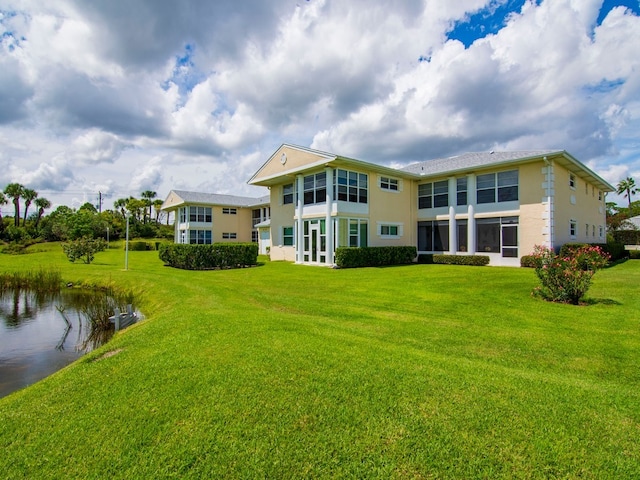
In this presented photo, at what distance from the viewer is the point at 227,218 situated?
39094mm

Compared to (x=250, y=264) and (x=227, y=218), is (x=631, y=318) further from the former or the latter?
(x=227, y=218)

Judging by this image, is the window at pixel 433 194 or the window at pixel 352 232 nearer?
the window at pixel 352 232

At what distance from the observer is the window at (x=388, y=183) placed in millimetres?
22016

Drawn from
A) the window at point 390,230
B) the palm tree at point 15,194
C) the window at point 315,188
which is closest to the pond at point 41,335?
the window at point 315,188

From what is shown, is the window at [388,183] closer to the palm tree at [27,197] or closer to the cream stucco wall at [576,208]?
the cream stucco wall at [576,208]

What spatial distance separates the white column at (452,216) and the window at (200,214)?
2515cm

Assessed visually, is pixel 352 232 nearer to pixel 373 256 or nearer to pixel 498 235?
pixel 373 256

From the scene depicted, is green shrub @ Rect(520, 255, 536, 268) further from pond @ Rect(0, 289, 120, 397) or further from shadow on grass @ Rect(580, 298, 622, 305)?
pond @ Rect(0, 289, 120, 397)

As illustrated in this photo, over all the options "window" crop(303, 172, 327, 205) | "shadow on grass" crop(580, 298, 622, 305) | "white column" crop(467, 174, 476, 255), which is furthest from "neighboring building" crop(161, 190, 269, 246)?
"shadow on grass" crop(580, 298, 622, 305)

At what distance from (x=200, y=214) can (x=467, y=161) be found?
86.7 feet

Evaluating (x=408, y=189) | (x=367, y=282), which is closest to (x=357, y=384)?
(x=367, y=282)

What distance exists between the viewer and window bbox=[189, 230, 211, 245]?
3703cm

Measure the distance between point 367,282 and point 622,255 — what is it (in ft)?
73.1

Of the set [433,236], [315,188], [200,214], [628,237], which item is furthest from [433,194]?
[628,237]
